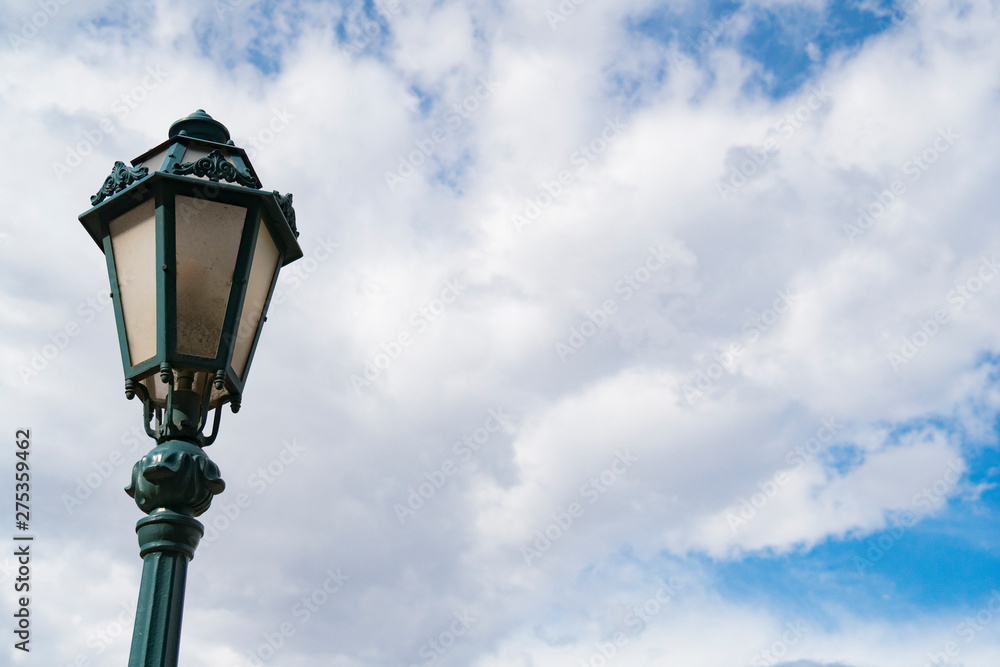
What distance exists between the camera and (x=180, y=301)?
3619mm

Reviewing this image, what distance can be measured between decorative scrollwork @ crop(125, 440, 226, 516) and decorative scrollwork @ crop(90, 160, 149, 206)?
113cm

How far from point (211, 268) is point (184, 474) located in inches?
34.3

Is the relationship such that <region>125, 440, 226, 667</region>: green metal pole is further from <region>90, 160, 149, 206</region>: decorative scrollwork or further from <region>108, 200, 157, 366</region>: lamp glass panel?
<region>90, 160, 149, 206</region>: decorative scrollwork

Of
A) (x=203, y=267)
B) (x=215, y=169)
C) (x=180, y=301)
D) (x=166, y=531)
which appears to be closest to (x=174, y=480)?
(x=166, y=531)

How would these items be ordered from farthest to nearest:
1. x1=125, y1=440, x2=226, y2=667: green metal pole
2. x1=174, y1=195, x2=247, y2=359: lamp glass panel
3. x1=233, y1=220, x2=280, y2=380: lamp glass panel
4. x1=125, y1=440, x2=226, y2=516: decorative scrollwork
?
x1=233, y1=220, x2=280, y2=380: lamp glass panel
x1=174, y1=195, x2=247, y2=359: lamp glass panel
x1=125, y1=440, x2=226, y2=516: decorative scrollwork
x1=125, y1=440, x2=226, y2=667: green metal pole

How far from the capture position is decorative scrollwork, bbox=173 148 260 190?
369 centimetres

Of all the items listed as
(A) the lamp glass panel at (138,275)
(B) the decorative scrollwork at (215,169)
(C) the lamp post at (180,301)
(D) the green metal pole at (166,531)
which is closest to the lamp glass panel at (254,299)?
(C) the lamp post at (180,301)

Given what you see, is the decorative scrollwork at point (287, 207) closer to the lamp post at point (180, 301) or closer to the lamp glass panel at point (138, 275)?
the lamp post at point (180, 301)

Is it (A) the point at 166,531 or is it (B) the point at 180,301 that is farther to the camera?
(B) the point at 180,301

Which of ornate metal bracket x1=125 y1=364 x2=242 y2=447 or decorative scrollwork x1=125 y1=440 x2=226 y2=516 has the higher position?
ornate metal bracket x1=125 y1=364 x2=242 y2=447

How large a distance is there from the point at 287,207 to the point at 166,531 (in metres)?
1.53

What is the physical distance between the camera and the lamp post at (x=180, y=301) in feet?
11.2

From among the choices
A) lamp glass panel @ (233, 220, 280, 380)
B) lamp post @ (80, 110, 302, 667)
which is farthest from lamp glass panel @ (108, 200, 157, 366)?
lamp glass panel @ (233, 220, 280, 380)

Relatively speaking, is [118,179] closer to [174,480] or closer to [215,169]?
[215,169]
